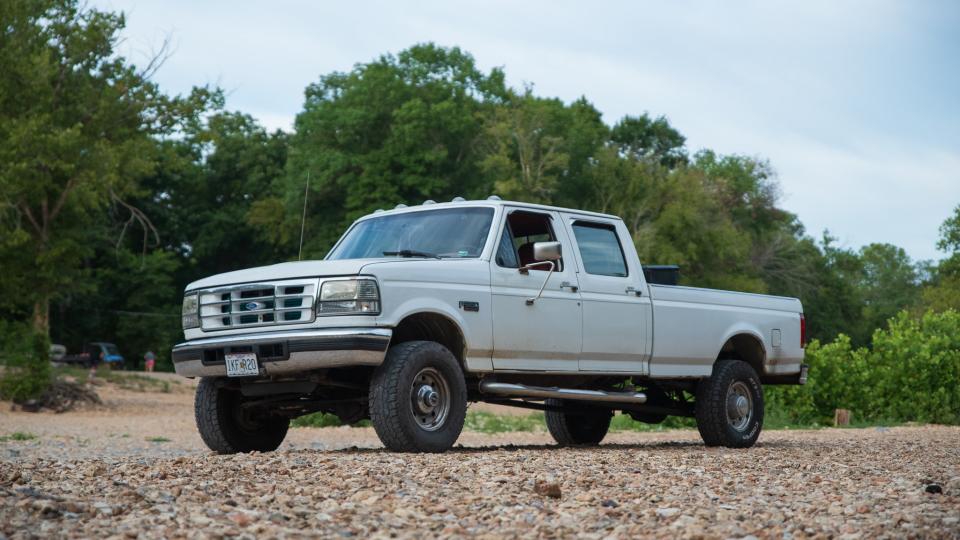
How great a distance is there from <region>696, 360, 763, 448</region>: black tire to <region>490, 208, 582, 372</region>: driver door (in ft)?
6.22

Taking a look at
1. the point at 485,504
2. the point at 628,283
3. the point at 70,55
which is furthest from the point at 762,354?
the point at 70,55

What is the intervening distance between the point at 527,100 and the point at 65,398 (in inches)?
1180

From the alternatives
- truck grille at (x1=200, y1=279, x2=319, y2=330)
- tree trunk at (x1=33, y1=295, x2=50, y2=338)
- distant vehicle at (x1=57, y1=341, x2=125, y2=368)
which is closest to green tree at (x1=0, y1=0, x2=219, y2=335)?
tree trunk at (x1=33, y1=295, x2=50, y2=338)

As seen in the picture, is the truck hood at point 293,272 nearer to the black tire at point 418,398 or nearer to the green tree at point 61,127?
the black tire at point 418,398

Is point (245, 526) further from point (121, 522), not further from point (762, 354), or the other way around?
point (762, 354)

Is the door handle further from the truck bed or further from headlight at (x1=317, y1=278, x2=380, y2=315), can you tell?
headlight at (x1=317, y1=278, x2=380, y2=315)

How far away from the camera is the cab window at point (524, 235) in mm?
10016

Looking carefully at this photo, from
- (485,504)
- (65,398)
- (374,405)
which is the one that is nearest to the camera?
(485,504)

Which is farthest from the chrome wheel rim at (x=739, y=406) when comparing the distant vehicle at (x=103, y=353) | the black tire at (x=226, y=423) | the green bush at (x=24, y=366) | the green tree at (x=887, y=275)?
the green tree at (x=887, y=275)

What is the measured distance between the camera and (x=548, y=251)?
9484mm

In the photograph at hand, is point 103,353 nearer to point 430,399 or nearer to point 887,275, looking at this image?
point 430,399

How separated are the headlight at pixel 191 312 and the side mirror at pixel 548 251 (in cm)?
267

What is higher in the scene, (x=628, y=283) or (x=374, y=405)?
(x=628, y=283)

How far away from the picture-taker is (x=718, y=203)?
58.9 m
